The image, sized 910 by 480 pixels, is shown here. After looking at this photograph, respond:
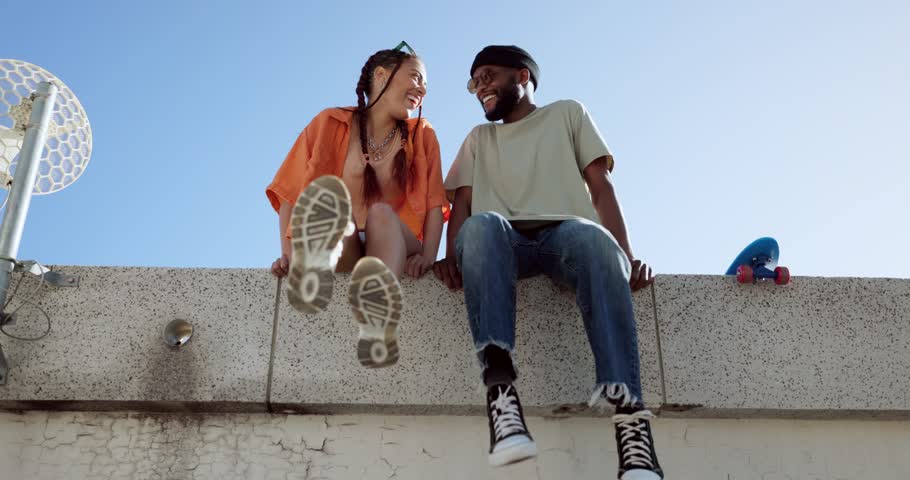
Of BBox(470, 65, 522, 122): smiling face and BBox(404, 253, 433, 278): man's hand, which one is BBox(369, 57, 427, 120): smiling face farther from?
BBox(404, 253, 433, 278): man's hand

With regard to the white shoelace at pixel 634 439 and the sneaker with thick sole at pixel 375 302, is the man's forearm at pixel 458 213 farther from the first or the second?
the white shoelace at pixel 634 439

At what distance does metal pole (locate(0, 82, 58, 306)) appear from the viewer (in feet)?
10.2

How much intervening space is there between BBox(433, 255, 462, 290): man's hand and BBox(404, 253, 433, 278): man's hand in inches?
3.2

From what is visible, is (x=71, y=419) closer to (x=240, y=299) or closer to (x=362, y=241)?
(x=240, y=299)

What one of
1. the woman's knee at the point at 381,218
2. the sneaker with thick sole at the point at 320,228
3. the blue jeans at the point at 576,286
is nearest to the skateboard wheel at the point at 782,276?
the blue jeans at the point at 576,286

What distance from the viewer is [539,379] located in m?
3.04

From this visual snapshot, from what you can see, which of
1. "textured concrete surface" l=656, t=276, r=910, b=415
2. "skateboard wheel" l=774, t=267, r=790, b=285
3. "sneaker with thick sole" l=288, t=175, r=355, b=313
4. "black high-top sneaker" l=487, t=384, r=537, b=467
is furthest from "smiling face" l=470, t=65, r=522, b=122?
"black high-top sneaker" l=487, t=384, r=537, b=467

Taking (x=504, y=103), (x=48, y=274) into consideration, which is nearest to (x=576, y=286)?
(x=504, y=103)

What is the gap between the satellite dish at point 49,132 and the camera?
3396mm

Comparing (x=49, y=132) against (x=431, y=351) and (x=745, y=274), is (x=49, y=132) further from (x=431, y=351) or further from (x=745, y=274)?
(x=745, y=274)

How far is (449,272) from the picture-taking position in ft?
10.3

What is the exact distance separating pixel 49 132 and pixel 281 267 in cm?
126

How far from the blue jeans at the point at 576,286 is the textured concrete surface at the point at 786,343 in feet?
1.97

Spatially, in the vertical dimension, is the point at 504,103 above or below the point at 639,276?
above
